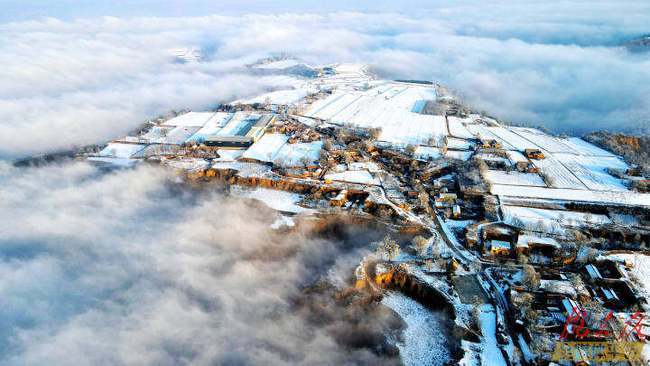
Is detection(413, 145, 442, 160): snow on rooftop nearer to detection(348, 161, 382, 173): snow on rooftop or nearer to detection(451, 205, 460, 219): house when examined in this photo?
detection(348, 161, 382, 173): snow on rooftop

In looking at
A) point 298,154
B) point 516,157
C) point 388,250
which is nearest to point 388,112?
point 298,154

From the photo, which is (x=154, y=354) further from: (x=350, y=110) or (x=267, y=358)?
(x=350, y=110)

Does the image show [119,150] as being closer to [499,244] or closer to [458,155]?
[458,155]

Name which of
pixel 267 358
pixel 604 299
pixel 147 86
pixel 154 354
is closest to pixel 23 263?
pixel 154 354

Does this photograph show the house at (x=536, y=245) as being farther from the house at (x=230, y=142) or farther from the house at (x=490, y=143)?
the house at (x=230, y=142)

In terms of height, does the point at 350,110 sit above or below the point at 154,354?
above
